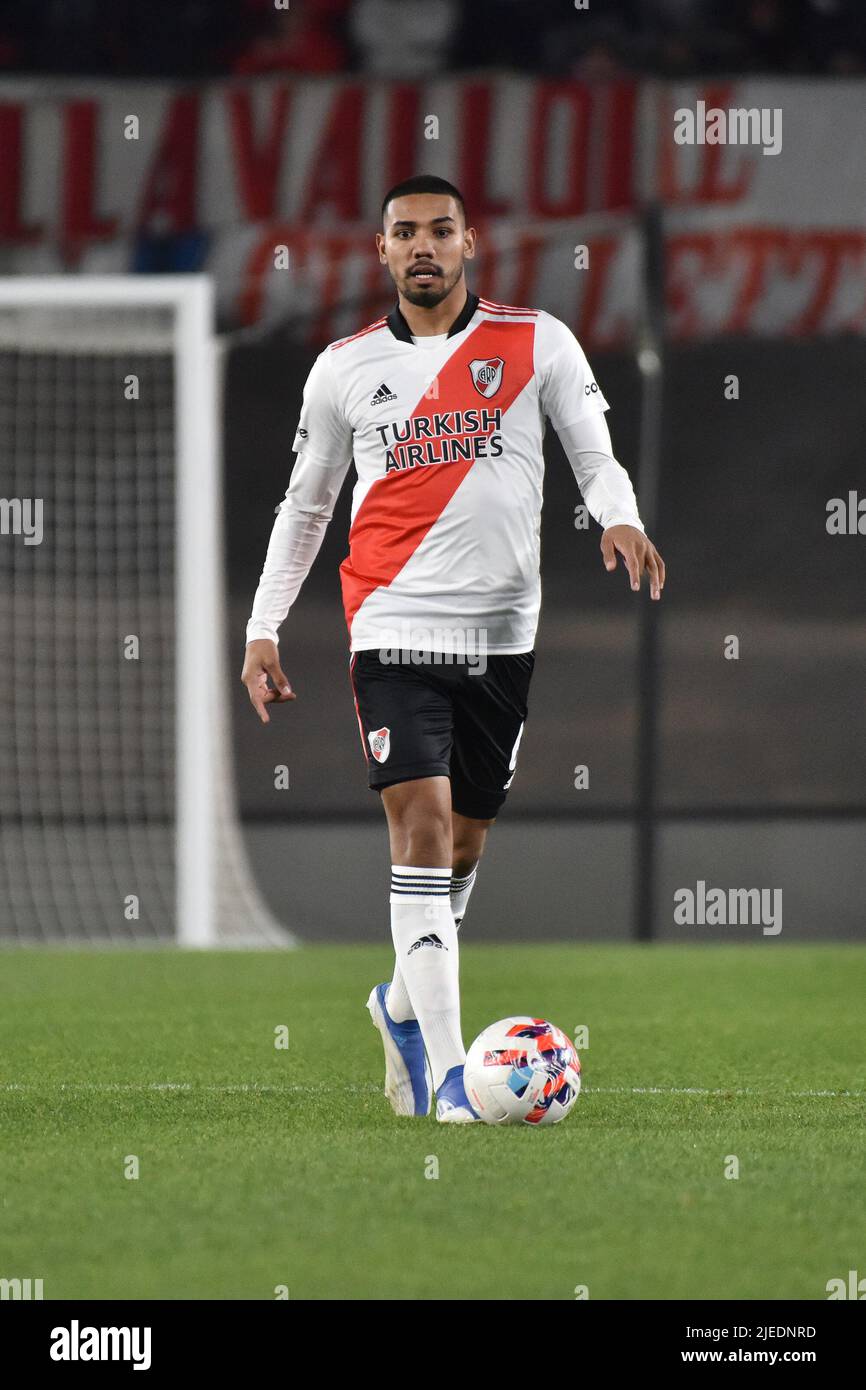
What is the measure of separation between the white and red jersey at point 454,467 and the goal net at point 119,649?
461 cm

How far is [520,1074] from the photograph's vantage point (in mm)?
4387

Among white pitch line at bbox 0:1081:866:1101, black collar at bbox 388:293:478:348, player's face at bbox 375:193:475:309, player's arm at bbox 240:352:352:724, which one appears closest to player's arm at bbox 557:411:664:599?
black collar at bbox 388:293:478:348

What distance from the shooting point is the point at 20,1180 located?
12.9 ft

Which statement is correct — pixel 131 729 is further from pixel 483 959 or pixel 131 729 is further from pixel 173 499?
pixel 483 959

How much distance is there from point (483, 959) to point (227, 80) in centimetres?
992

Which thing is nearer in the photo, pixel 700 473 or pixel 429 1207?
pixel 429 1207

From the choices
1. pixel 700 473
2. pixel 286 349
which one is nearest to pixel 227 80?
pixel 286 349

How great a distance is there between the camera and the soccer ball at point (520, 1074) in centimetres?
438

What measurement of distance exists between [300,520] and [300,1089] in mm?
1413

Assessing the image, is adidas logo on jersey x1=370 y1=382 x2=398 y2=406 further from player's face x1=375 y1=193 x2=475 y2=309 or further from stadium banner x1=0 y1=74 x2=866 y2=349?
stadium banner x1=0 y1=74 x2=866 y2=349

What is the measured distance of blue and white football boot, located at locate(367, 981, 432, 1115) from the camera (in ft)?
15.6

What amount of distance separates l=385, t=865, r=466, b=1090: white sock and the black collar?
4.00ft

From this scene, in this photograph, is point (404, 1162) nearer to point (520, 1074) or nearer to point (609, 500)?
point (520, 1074)

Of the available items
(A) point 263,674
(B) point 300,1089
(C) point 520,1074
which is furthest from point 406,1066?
(A) point 263,674
